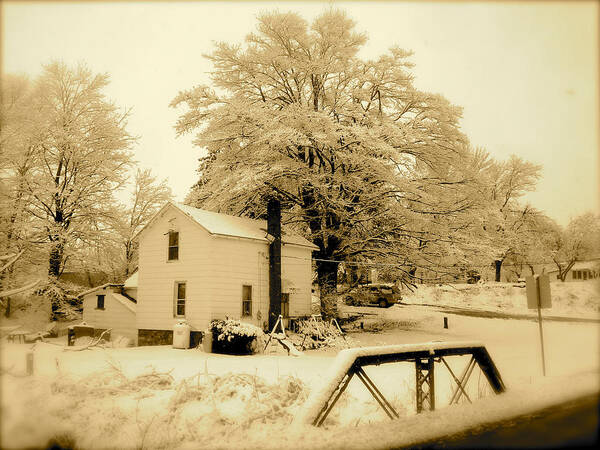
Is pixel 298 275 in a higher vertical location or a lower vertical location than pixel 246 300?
higher

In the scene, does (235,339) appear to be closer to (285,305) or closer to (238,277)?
(238,277)

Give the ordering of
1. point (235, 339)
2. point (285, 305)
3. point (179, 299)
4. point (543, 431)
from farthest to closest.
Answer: point (285, 305) → point (179, 299) → point (235, 339) → point (543, 431)

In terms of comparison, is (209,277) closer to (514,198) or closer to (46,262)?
(46,262)

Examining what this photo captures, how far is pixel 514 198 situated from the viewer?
43406 millimetres

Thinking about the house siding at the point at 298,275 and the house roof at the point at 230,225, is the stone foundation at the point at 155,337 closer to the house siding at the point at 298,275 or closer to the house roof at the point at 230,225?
the house roof at the point at 230,225

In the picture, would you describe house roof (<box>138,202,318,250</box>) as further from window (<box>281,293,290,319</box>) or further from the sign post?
the sign post

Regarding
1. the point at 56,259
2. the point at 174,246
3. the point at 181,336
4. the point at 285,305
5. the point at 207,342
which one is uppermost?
the point at 174,246

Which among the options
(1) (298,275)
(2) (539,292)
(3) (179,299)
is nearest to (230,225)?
(3) (179,299)

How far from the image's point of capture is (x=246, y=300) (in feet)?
63.7

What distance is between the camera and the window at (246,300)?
1930 centimetres

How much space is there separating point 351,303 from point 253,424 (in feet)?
92.2

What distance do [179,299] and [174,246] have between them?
235 centimetres

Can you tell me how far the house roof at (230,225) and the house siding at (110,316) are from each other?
6980 millimetres

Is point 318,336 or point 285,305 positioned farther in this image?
point 285,305
